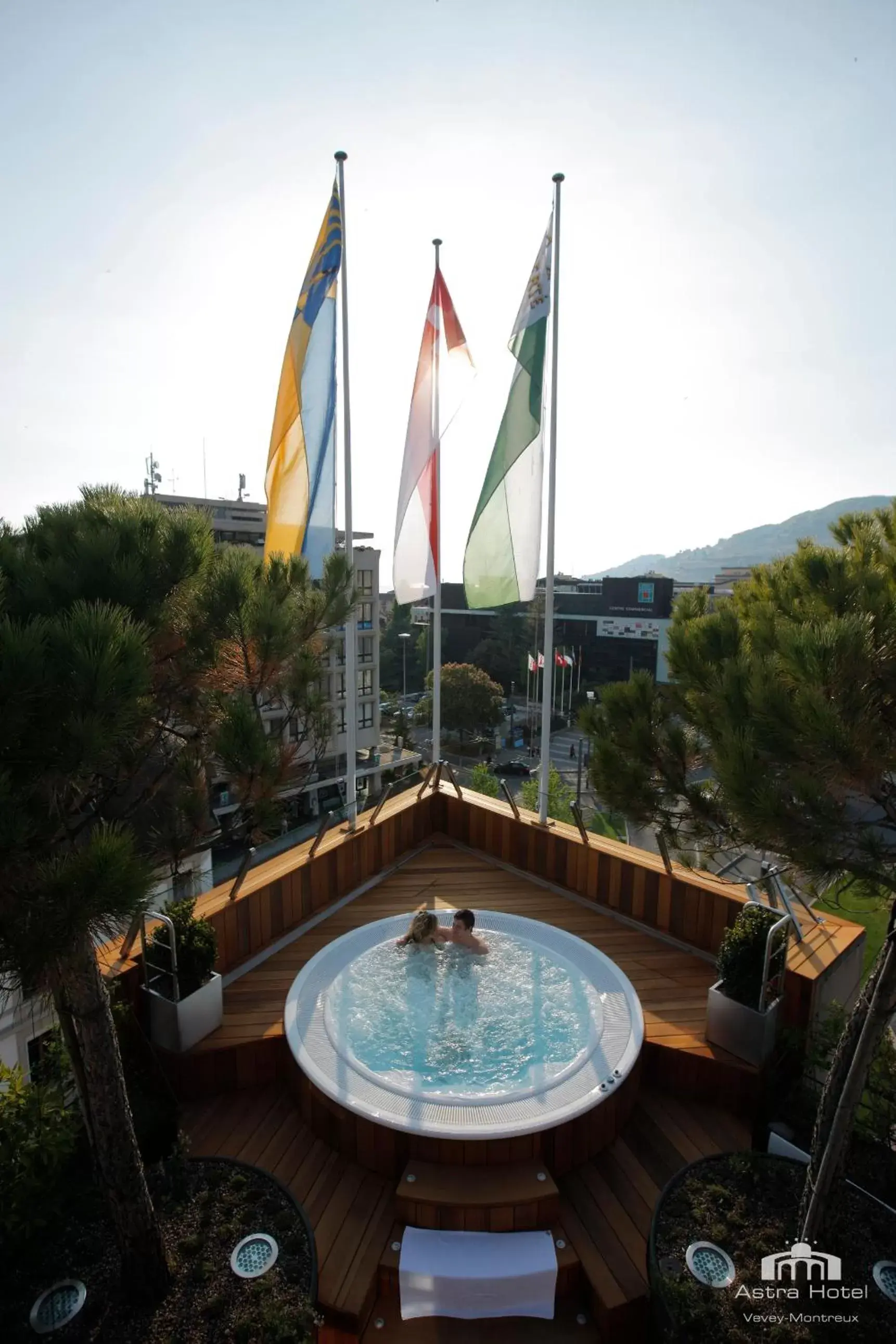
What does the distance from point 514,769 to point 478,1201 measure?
2528 cm

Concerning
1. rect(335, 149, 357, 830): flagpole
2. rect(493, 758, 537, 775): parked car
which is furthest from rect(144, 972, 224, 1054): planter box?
rect(493, 758, 537, 775): parked car

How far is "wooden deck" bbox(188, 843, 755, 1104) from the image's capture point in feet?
14.6

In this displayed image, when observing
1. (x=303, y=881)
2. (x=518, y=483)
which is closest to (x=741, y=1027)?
(x=303, y=881)

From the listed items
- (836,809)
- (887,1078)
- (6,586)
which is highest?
(6,586)

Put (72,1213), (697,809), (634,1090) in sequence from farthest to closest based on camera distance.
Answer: (634,1090), (72,1213), (697,809)

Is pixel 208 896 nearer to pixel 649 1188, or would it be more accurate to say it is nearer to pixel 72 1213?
pixel 72 1213

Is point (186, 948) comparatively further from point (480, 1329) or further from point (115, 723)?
point (115, 723)

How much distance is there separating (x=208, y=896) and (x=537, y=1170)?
302 centimetres

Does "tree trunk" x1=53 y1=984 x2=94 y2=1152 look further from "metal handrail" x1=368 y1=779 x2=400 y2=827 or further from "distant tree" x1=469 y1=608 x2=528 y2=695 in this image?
"distant tree" x1=469 y1=608 x2=528 y2=695

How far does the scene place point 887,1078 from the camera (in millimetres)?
3793

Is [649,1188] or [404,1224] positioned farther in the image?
[649,1188]

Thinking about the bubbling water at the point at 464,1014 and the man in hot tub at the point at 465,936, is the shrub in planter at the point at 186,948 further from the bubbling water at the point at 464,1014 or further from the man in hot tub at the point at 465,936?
the man in hot tub at the point at 465,936

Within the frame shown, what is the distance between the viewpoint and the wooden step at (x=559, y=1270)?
3.32 m

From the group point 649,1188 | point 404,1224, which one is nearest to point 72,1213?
point 404,1224
